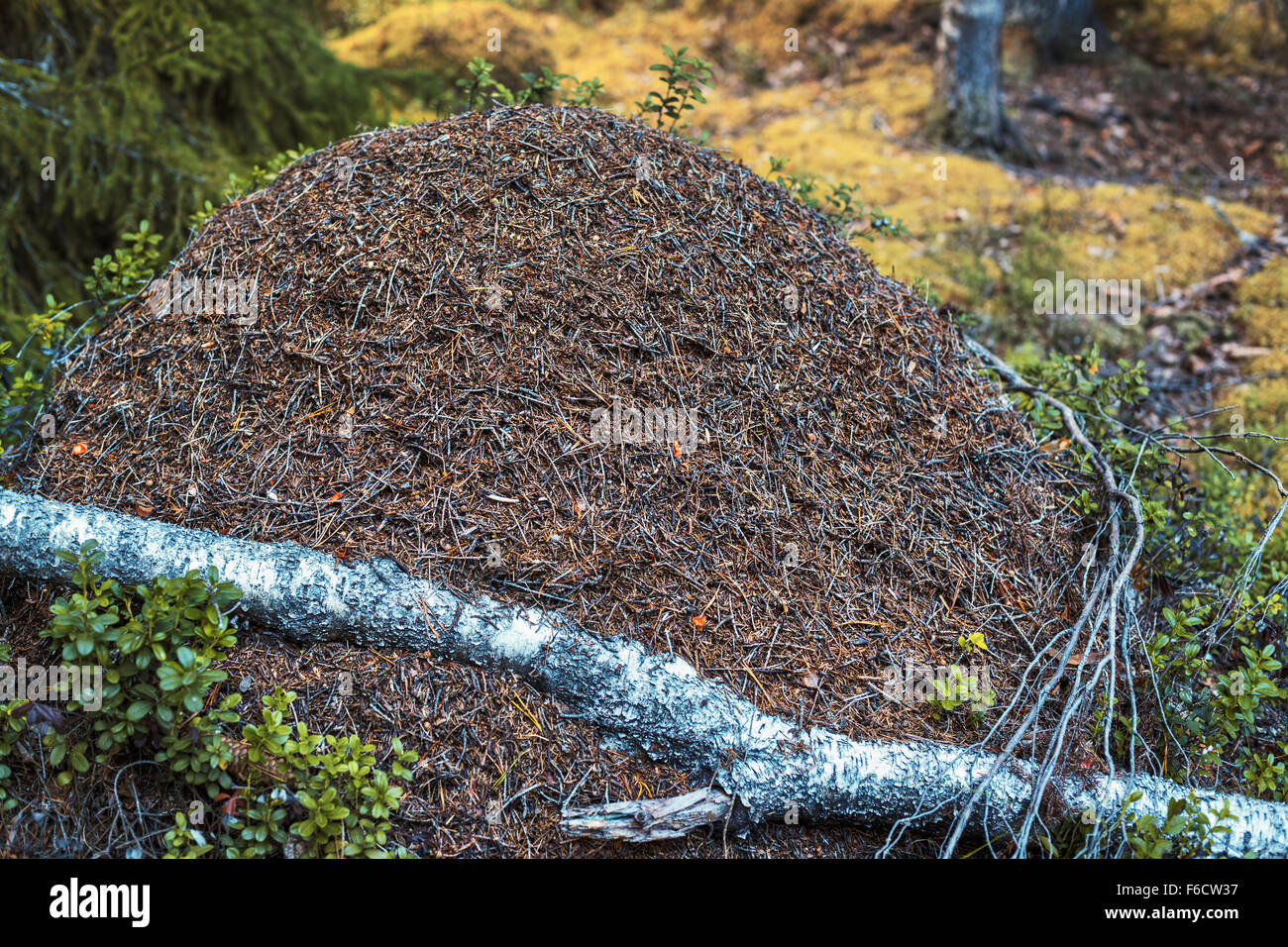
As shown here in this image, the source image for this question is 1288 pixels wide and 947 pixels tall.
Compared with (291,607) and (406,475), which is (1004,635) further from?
(291,607)

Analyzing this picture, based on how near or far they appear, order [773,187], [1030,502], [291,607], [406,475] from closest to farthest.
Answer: [291,607]
[406,475]
[1030,502]
[773,187]

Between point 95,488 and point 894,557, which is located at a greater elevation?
point 95,488

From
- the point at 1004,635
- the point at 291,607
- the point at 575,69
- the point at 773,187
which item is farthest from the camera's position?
Answer: the point at 575,69

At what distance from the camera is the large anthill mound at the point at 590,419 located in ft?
9.08

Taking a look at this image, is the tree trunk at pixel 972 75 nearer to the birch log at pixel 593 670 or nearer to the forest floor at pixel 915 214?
the forest floor at pixel 915 214

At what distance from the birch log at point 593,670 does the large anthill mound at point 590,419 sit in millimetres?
95

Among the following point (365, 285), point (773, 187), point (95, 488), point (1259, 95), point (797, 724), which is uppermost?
point (1259, 95)

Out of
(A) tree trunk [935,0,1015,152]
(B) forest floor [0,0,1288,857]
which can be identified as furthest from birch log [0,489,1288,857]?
(A) tree trunk [935,0,1015,152]

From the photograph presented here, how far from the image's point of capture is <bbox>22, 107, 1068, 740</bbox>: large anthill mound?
2768mm

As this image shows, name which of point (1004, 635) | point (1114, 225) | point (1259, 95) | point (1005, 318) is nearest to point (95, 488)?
point (1004, 635)

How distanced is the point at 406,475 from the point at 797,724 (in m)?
1.53

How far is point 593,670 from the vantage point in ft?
8.44

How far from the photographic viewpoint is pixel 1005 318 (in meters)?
5.88

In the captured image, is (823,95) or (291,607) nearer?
(291,607)
